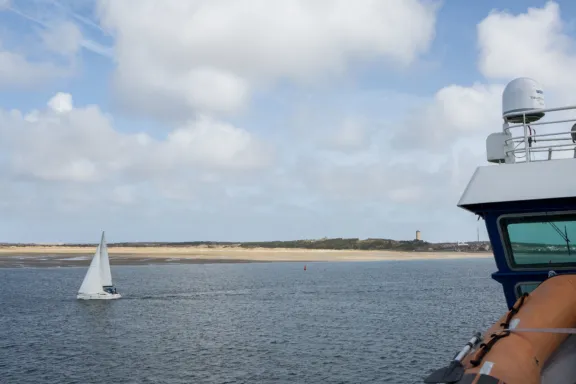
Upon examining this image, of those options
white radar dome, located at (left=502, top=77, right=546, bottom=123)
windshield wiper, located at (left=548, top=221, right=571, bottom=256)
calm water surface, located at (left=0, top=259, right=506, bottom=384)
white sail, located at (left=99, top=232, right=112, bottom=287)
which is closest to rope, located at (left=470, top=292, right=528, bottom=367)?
windshield wiper, located at (left=548, top=221, right=571, bottom=256)

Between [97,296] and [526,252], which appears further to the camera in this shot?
[97,296]

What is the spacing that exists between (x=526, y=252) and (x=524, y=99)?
3623 mm

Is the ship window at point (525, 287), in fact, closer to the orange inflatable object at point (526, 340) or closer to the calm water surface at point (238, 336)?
the orange inflatable object at point (526, 340)

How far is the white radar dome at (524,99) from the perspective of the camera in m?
12.6

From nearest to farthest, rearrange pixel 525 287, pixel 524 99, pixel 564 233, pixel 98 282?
pixel 564 233, pixel 525 287, pixel 524 99, pixel 98 282

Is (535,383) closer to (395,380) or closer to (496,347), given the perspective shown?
(496,347)

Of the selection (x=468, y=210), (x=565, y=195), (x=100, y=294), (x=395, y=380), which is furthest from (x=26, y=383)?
(x=100, y=294)

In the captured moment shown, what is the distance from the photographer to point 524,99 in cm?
1260

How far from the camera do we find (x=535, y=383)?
758 centimetres

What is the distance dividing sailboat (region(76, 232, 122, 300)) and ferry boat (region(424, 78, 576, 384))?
67.6m

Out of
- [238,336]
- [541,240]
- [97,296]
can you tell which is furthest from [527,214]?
[97,296]

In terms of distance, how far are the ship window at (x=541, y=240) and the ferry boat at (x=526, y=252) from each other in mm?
18

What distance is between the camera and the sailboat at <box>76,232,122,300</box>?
73312mm

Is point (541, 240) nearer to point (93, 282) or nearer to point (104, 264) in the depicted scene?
point (93, 282)
